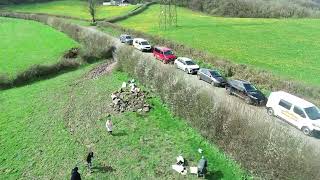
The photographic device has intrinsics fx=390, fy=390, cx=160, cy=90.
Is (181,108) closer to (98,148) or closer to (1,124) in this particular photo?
(98,148)

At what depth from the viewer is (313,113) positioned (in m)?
27.1

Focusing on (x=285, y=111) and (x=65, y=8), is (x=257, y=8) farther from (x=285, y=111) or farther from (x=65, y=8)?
(x=285, y=111)

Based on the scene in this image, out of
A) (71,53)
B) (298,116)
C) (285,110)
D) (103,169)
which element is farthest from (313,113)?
(71,53)

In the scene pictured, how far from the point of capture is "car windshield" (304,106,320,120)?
1053 inches

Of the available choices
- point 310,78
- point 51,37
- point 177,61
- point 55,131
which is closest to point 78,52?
point 51,37

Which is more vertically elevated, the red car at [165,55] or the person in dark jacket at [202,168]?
the red car at [165,55]

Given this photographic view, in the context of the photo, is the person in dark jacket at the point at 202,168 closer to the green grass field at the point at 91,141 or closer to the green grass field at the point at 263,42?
the green grass field at the point at 91,141

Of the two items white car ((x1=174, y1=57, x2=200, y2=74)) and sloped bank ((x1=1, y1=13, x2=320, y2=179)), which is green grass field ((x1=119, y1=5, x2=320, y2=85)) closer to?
white car ((x1=174, y1=57, x2=200, y2=74))

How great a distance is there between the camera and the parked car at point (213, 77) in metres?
37.2

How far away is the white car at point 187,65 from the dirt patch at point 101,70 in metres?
13.6

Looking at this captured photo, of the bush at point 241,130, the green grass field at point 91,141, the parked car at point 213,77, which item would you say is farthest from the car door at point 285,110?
the parked car at point 213,77

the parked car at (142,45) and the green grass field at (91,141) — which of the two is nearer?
the green grass field at (91,141)

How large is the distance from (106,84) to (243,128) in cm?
2439

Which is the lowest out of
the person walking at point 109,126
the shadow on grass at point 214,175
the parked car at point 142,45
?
the shadow on grass at point 214,175
